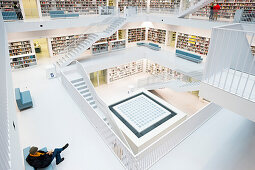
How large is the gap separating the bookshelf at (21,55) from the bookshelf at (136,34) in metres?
7.92

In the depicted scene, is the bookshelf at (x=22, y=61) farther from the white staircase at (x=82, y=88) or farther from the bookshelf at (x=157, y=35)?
the bookshelf at (x=157, y=35)

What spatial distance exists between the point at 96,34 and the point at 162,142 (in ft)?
25.8

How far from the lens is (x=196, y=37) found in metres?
11.7

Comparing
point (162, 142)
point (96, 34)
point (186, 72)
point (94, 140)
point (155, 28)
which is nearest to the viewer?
point (162, 142)

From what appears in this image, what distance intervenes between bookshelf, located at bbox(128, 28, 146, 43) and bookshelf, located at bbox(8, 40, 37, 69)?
7923 millimetres

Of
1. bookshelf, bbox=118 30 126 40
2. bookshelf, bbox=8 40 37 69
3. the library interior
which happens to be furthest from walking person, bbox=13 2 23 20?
bookshelf, bbox=118 30 126 40

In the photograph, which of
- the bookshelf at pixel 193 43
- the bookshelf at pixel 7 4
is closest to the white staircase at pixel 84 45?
the bookshelf at pixel 7 4

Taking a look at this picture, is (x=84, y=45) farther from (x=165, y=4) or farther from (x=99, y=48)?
(x=165, y=4)

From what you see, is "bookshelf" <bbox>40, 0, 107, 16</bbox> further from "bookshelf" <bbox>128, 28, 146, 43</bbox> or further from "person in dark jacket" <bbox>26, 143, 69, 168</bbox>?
"person in dark jacket" <bbox>26, 143, 69, 168</bbox>

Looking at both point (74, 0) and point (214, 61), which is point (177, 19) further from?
point (214, 61)

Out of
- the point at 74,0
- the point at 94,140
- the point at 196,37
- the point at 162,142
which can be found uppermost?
the point at 74,0

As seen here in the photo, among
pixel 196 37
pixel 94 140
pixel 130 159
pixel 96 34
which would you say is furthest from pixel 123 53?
pixel 130 159

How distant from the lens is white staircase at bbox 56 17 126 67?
9270 mm

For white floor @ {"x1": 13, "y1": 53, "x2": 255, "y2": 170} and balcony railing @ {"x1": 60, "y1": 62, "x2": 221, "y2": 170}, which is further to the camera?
white floor @ {"x1": 13, "y1": 53, "x2": 255, "y2": 170}
